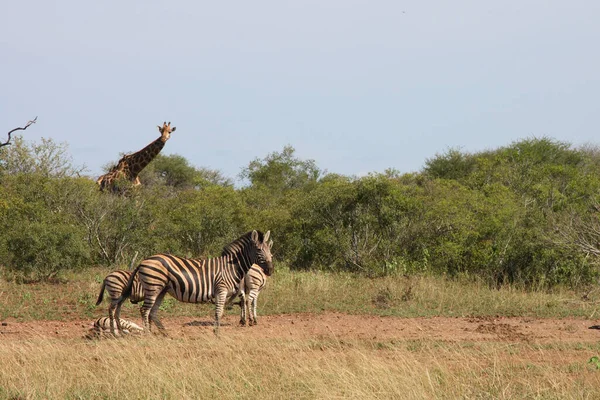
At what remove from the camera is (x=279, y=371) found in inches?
347

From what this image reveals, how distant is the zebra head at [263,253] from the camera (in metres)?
12.5

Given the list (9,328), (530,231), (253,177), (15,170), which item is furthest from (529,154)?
(9,328)

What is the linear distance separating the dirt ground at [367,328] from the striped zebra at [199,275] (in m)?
0.53

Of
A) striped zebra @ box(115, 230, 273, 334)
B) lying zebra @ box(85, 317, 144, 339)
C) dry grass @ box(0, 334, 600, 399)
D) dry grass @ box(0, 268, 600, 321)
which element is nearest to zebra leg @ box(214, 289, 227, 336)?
striped zebra @ box(115, 230, 273, 334)

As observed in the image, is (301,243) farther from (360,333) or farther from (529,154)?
(529,154)

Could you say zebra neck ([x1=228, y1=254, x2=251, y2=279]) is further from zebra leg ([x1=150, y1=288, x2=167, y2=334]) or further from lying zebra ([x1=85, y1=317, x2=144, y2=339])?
lying zebra ([x1=85, y1=317, x2=144, y2=339])

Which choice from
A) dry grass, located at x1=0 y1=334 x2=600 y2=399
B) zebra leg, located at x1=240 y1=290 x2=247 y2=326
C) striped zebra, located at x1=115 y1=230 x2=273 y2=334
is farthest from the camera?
zebra leg, located at x1=240 y1=290 x2=247 y2=326

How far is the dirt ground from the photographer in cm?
1186

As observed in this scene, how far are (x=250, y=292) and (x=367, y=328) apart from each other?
82.4 inches

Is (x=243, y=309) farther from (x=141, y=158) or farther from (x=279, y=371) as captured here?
(x=141, y=158)

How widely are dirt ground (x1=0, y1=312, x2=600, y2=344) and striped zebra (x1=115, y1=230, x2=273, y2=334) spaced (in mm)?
528

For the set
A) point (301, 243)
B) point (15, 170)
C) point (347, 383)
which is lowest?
point (347, 383)

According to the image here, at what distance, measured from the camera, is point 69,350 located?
9852 mm

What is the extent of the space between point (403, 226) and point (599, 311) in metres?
5.15
